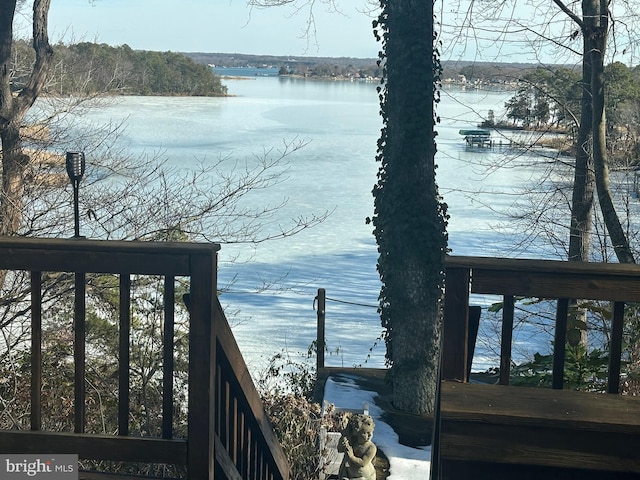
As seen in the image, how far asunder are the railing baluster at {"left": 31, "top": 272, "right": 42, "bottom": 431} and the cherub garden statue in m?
2.34

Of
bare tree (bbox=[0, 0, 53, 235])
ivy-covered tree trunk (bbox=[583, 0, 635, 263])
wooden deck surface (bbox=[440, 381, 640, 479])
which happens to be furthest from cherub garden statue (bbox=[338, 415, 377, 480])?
ivy-covered tree trunk (bbox=[583, 0, 635, 263])

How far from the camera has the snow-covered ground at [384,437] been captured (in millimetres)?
6426

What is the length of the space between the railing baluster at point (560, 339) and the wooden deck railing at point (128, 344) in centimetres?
103

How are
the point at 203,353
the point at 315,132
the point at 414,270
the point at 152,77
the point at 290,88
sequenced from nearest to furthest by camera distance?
1. the point at 203,353
2. the point at 414,270
3. the point at 152,77
4. the point at 315,132
5. the point at 290,88

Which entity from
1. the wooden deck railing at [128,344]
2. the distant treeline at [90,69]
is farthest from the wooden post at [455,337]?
the distant treeline at [90,69]

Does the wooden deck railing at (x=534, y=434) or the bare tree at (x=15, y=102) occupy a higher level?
the bare tree at (x=15, y=102)

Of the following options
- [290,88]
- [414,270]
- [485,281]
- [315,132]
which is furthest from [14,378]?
[290,88]

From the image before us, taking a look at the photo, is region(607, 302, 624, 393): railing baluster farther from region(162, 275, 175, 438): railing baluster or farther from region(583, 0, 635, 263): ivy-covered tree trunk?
region(583, 0, 635, 263): ivy-covered tree trunk

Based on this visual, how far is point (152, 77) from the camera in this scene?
1320 cm

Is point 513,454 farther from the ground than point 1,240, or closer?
closer

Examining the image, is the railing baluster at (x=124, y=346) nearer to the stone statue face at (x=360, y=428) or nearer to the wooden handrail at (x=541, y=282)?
the wooden handrail at (x=541, y=282)

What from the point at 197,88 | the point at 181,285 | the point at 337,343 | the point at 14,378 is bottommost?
the point at 337,343

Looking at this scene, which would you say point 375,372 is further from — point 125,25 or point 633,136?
point 125,25

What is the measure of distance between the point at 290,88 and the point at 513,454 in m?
41.2
